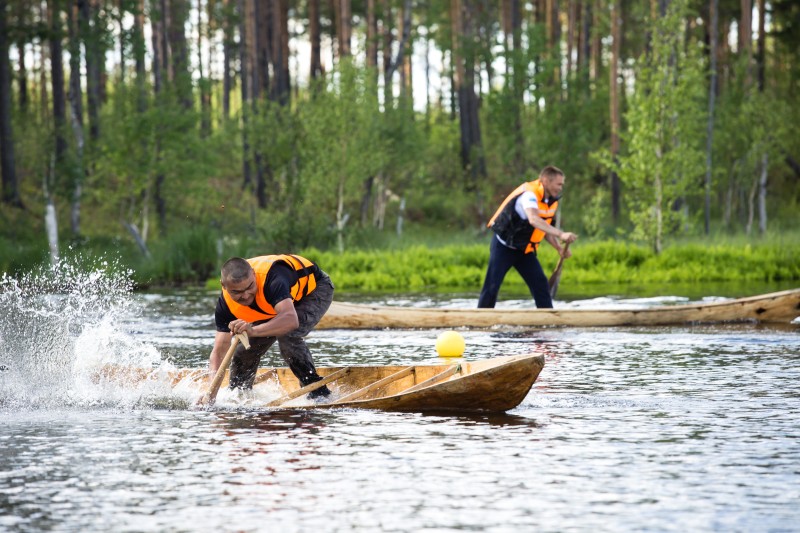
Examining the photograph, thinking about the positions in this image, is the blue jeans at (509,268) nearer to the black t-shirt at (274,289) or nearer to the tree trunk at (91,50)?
the black t-shirt at (274,289)

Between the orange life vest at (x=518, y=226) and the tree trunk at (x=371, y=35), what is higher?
the tree trunk at (x=371, y=35)

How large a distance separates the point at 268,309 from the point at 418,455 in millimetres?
2245

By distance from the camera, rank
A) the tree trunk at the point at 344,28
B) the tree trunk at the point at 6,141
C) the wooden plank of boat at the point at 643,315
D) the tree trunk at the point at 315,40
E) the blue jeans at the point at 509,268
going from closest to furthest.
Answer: the blue jeans at the point at 509,268
the wooden plank of boat at the point at 643,315
the tree trunk at the point at 6,141
the tree trunk at the point at 344,28
the tree trunk at the point at 315,40

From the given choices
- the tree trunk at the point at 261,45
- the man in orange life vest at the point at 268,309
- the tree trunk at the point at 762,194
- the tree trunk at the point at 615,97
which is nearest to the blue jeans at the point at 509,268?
the man in orange life vest at the point at 268,309

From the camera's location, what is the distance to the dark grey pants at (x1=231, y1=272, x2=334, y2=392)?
10.3 meters

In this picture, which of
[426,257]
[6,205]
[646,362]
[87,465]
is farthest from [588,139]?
[87,465]

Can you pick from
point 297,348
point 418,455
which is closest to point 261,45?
point 297,348

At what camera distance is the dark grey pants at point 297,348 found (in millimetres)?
10266

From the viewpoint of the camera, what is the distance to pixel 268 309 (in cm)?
994

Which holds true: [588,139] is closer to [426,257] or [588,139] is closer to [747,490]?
[426,257]

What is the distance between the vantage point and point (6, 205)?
36000 mm

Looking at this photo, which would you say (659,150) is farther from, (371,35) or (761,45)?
(371,35)

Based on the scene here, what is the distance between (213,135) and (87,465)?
40378 mm

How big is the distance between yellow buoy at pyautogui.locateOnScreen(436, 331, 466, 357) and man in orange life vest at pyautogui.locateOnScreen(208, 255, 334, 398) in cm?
305
